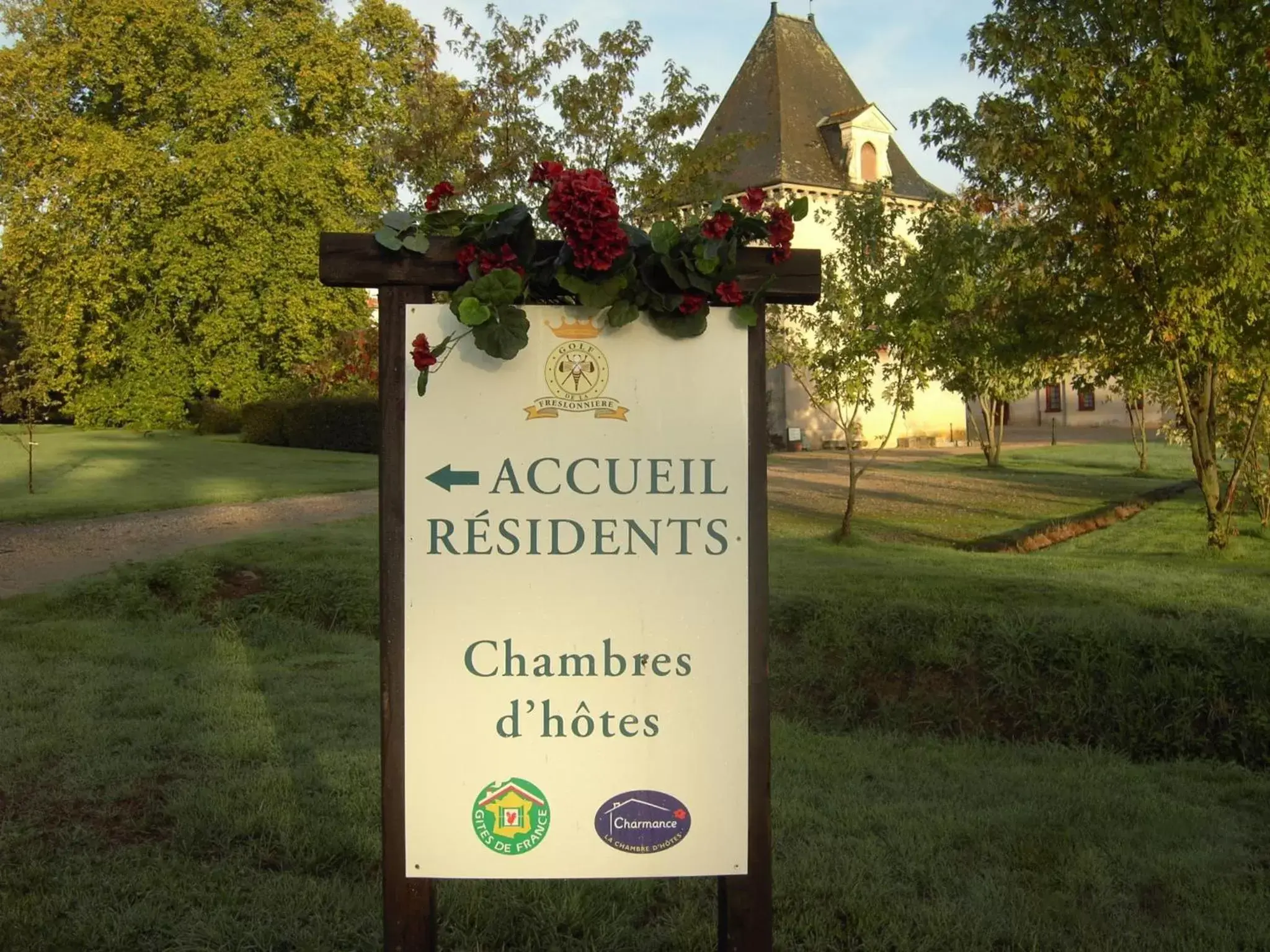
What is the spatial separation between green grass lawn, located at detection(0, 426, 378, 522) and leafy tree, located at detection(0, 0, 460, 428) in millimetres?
2832

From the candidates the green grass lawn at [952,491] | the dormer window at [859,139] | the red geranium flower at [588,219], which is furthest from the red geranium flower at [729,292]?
the dormer window at [859,139]

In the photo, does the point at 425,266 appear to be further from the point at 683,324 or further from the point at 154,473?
the point at 154,473

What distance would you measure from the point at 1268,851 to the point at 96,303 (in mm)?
33773

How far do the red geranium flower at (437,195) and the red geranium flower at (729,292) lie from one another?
2.21 ft

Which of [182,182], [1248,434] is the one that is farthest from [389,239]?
[182,182]

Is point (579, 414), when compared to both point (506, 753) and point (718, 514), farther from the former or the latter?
point (506, 753)

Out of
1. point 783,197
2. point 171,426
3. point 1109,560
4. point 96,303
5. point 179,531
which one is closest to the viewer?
point 783,197

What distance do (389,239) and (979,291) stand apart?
40.3 feet

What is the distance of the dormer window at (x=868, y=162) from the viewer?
39406mm

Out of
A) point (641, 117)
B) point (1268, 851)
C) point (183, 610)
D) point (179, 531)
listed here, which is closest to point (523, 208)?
point (1268, 851)

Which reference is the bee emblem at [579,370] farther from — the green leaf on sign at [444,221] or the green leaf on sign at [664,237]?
the green leaf on sign at [444,221]

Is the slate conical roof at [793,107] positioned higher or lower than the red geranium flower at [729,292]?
higher

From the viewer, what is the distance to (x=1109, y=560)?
11820 millimetres

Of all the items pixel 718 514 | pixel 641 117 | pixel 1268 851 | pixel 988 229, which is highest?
pixel 641 117
